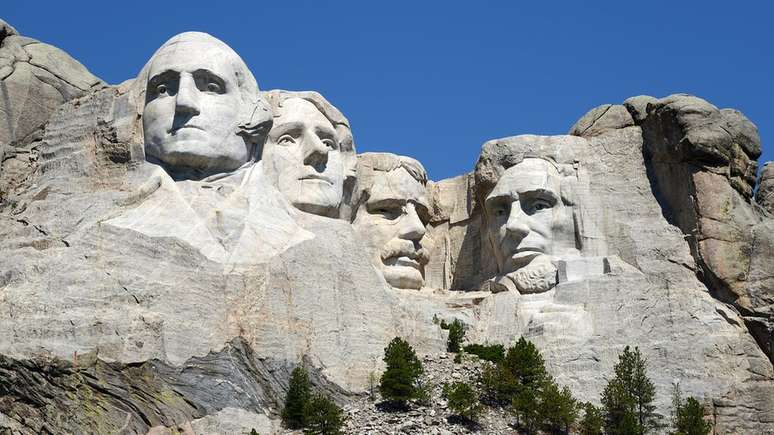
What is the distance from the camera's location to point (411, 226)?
40312 millimetres

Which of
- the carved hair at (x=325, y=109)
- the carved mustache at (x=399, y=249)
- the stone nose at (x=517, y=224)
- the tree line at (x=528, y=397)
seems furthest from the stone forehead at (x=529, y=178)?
the tree line at (x=528, y=397)

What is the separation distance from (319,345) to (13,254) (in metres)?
4.97

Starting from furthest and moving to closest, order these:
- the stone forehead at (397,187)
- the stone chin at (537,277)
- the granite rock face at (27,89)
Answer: the stone forehead at (397,187)
the stone chin at (537,277)
the granite rock face at (27,89)

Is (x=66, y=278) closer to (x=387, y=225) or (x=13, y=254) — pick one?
(x=13, y=254)

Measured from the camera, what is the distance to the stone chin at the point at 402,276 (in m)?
39.7

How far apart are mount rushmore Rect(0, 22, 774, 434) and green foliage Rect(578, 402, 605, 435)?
112cm

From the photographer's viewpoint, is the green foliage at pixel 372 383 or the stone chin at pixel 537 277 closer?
the green foliage at pixel 372 383

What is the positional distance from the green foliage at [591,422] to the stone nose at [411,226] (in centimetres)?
553

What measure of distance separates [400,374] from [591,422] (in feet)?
10.5

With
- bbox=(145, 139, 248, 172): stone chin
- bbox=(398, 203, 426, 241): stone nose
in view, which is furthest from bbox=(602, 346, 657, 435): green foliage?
bbox=(145, 139, 248, 172): stone chin

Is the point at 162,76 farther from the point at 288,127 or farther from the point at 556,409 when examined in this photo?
the point at 556,409

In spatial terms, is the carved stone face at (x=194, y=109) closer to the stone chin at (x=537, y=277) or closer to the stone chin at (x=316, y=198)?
the stone chin at (x=316, y=198)

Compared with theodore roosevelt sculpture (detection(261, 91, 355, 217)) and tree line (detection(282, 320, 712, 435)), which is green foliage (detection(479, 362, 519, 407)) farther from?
theodore roosevelt sculpture (detection(261, 91, 355, 217))

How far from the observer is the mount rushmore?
33.9 meters
